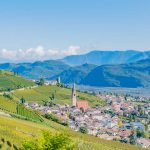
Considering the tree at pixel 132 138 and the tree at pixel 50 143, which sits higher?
the tree at pixel 50 143

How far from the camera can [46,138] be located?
135 ft

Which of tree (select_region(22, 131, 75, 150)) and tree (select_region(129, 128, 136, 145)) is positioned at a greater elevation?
tree (select_region(22, 131, 75, 150))

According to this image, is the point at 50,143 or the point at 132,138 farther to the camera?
the point at 132,138

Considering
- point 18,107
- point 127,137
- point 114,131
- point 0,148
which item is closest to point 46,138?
point 0,148

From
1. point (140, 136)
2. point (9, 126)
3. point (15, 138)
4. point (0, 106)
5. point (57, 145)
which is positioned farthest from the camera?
point (140, 136)

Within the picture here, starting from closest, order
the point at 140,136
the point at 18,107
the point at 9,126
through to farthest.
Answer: the point at 9,126 < the point at 18,107 < the point at 140,136

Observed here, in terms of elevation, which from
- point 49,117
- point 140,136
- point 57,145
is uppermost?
point 57,145

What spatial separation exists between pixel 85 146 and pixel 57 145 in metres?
50.2

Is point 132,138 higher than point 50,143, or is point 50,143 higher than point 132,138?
point 50,143

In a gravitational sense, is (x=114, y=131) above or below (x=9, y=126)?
below

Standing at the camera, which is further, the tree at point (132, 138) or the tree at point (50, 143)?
the tree at point (132, 138)

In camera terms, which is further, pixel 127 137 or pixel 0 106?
pixel 127 137

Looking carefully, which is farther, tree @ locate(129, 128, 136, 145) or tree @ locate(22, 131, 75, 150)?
tree @ locate(129, 128, 136, 145)

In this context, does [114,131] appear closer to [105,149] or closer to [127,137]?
[127,137]
